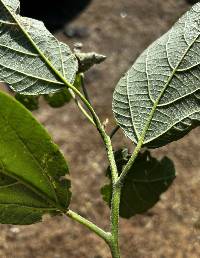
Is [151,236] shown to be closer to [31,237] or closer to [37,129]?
[31,237]

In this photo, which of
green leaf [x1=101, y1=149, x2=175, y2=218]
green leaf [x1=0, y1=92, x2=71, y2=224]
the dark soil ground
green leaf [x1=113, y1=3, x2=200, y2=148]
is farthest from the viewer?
the dark soil ground

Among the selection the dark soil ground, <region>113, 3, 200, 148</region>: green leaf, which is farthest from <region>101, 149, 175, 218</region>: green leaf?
the dark soil ground

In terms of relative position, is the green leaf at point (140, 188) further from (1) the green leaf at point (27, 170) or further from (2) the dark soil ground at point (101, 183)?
(2) the dark soil ground at point (101, 183)

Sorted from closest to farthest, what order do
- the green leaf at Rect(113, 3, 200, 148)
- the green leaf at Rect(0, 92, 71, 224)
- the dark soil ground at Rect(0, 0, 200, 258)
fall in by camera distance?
the green leaf at Rect(0, 92, 71, 224)
the green leaf at Rect(113, 3, 200, 148)
the dark soil ground at Rect(0, 0, 200, 258)

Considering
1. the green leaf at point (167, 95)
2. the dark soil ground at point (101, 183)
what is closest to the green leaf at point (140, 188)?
the green leaf at point (167, 95)

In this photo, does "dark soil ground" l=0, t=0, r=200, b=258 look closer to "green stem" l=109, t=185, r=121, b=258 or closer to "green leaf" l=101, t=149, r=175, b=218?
"green leaf" l=101, t=149, r=175, b=218

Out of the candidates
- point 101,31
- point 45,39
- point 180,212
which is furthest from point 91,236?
point 45,39
